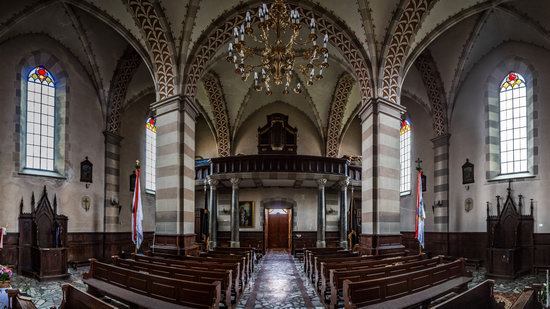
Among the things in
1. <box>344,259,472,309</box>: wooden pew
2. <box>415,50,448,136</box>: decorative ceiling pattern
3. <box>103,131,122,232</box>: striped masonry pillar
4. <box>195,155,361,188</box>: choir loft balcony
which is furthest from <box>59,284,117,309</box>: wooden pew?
<box>415,50,448,136</box>: decorative ceiling pattern

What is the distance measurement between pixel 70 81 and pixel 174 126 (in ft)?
20.0

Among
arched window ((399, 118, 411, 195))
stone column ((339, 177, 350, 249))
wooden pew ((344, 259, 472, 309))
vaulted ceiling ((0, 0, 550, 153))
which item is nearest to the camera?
wooden pew ((344, 259, 472, 309))

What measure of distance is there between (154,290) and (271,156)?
43.9 feet

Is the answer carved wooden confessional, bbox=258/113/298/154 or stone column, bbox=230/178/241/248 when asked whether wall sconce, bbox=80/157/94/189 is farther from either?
carved wooden confessional, bbox=258/113/298/154

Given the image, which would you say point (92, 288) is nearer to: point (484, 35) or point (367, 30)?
point (367, 30)

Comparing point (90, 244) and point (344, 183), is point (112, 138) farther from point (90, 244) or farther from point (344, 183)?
point (344, 183)

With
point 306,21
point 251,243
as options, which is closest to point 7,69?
point 306,21

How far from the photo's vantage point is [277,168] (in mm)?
20344

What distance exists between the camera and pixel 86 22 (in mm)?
15383

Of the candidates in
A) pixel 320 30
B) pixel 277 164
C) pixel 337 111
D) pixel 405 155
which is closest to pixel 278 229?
pixel 277 164

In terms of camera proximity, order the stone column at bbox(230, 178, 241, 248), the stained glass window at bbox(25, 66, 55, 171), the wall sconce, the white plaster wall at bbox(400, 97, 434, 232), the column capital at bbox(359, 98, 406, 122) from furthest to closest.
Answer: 1. the stone column at bbox(230, 178, 241, 248)
2. the white plaster wall at bbox(400, 97, 434, 232)
3. the wall sconce
4. the stained glass window at bbox(25, 66, 55, 171)
5. the column capital at bbox(359, 98, 406, 122)

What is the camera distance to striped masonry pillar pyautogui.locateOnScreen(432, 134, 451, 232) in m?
18.3

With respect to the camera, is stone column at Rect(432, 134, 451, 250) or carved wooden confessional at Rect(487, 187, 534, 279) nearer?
carved wooden confessional at Rect(487, 187, 534, 279)

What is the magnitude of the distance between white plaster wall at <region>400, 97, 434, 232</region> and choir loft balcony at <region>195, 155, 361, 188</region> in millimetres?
3316
